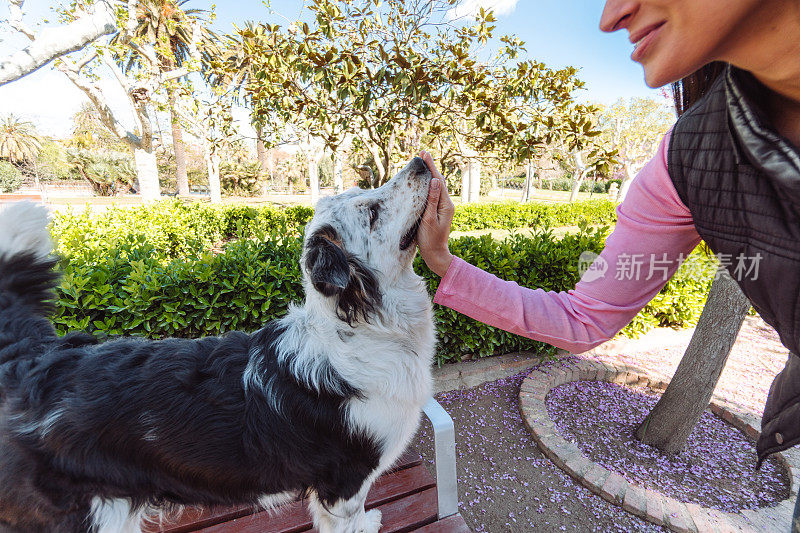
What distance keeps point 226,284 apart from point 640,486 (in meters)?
4.16

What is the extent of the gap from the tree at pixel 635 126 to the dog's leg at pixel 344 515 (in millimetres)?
35220

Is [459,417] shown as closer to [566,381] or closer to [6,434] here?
[566,381]

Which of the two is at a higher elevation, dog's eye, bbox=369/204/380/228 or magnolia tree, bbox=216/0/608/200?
magnolia tree, bbox=216/0/608/200

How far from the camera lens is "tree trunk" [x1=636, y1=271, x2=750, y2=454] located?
3281 mm

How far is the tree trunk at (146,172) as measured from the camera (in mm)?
12477

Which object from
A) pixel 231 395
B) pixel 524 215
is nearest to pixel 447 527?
pixel 231 395

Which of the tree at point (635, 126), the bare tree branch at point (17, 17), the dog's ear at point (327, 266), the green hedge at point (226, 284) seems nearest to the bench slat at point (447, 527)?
the dog's ear at point (327, 266)

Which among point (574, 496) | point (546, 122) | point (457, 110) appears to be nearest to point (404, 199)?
point (574, 496)

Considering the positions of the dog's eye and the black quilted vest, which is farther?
the dog's eye

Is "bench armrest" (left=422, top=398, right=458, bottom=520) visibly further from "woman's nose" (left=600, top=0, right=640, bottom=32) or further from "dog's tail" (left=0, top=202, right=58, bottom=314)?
"dog's tail" (left=0, top=202, right=58, bottom=314)

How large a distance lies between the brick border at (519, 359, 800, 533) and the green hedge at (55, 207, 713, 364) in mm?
839

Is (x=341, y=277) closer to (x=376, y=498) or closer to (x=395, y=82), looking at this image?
(x=376, y=498)

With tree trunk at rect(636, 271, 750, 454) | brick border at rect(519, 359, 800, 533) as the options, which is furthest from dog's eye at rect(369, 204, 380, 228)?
tree trunk at rect(636, 271, 750, 454)

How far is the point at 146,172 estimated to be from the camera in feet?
42.0
